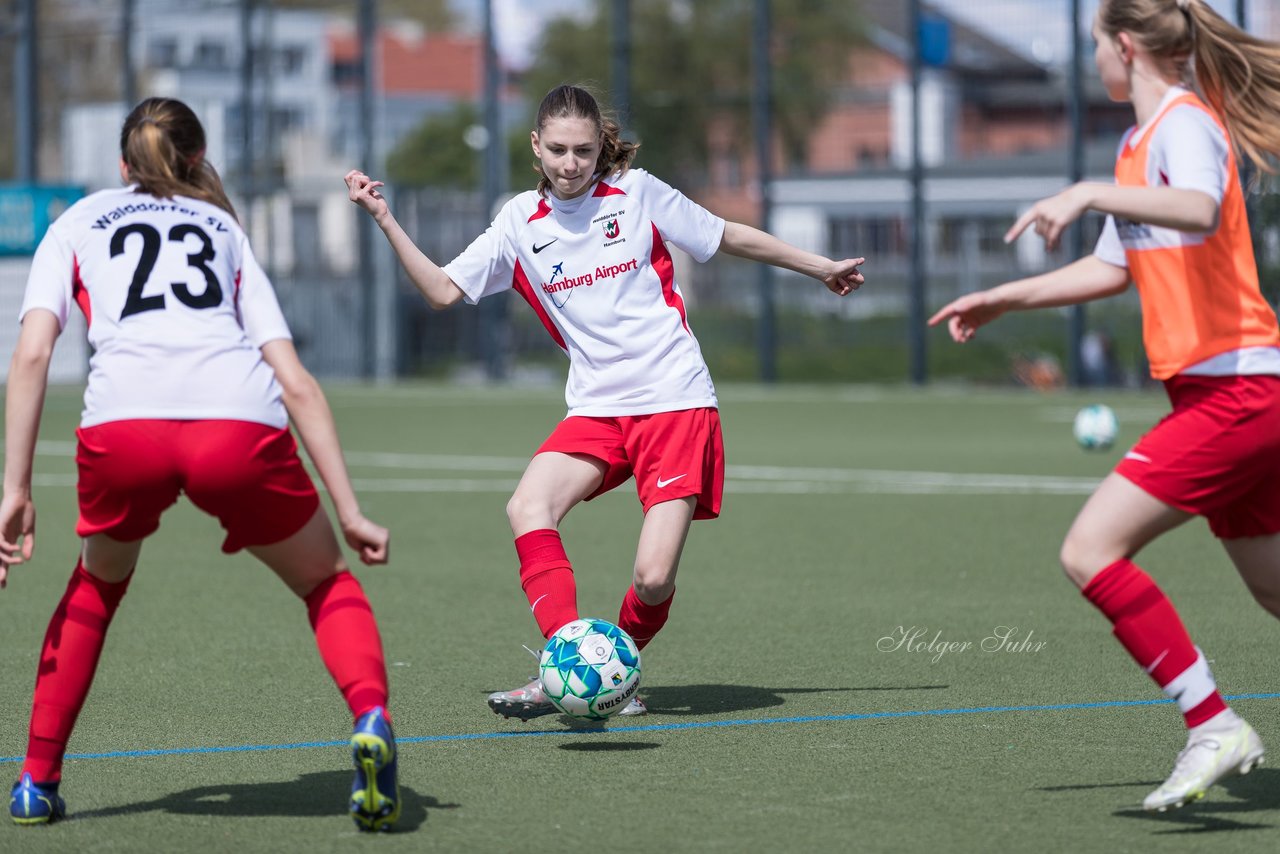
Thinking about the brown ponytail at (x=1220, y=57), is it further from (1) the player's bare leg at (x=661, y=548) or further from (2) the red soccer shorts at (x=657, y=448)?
(1) the player's bare leg at (x=661, y=548)

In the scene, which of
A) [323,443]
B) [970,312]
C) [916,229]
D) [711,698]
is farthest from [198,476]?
[916,229]

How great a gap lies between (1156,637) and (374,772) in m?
1.79

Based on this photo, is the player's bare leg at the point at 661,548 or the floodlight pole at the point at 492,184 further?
the floodlight pole at the point at 492,184

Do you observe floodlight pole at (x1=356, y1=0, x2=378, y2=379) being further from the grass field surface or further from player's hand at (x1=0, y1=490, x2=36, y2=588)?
player's hand at (x1=0, y1=490, x2=36, y2=588)

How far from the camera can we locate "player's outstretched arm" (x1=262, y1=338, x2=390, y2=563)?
4312mm

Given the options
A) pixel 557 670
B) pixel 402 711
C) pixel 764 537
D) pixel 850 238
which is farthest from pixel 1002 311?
pixel 850 238

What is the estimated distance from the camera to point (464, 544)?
10.8 meters

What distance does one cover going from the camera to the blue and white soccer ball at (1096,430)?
1595cm

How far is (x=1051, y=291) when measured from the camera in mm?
4660

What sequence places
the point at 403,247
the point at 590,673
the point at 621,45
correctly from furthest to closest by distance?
the point at 621,45 → the point at 403,247 → the point at 590,673

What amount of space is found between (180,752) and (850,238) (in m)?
26.1

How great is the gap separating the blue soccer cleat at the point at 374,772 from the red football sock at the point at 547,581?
1461mm

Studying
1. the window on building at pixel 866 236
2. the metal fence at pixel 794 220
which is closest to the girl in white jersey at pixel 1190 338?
the metal fence at pixel 794 220

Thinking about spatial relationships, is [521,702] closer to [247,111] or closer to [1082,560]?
[1082,560]
